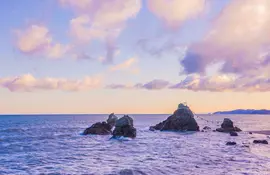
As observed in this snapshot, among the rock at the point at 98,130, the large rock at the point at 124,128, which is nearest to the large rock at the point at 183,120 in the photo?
the rock at the point at 98,130

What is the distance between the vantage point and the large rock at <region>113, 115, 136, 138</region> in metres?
96.5

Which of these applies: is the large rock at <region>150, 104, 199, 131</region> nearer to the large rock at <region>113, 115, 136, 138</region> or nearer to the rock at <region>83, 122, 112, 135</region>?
A: the rock at <region>83, 122, 112, 135</region>

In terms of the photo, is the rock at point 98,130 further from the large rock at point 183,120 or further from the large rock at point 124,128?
the large rock at point 183,120

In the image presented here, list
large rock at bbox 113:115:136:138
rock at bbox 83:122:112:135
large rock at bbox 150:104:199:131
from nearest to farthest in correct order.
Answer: large rock at bbox 113:115:136:138 < rock at bbox 83:122:112:135 < large rock at bbox 150:104:199:131

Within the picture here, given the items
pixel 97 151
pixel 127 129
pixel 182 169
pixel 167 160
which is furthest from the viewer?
pixel 127 129

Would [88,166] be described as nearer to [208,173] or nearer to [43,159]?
[43,159]

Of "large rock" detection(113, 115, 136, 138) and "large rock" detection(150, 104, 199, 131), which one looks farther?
"large rock" detection(150, 104, 199, 131)

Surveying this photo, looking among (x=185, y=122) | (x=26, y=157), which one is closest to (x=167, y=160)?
(x=26, y=157)

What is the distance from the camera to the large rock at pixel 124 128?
3799 inches

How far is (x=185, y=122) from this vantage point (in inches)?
5300

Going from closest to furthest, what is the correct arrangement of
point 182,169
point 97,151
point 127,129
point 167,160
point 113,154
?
1. point 182,169
2. point 167,160
3. point 113,154
4. point 97,151
5. point 127,129

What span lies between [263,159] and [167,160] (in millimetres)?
16613

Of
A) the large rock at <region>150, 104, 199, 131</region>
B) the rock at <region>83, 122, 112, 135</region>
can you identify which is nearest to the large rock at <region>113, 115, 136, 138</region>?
the rock at <region>83, 122, 112, 135</region>

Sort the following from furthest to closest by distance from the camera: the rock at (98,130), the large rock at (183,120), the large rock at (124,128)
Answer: the large rock at (183,120)
the rock at (98,130)
the large rock at (124,128)
